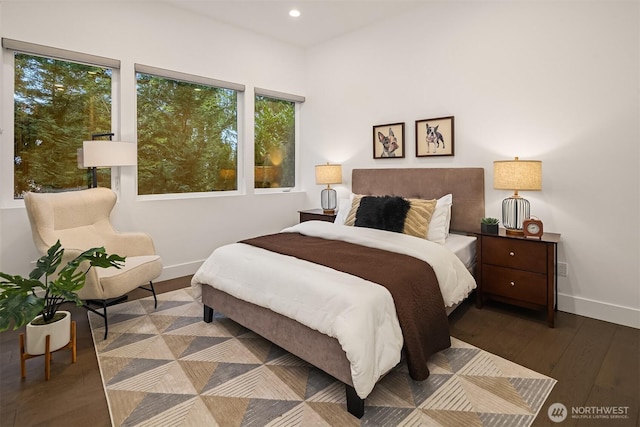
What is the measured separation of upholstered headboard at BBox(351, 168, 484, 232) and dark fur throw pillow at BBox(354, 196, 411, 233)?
25.4 inches

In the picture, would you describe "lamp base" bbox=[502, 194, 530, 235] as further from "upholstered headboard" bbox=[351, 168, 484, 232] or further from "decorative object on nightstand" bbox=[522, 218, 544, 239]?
"upholstered headboard" bbox=[351, 168, 484, 232]

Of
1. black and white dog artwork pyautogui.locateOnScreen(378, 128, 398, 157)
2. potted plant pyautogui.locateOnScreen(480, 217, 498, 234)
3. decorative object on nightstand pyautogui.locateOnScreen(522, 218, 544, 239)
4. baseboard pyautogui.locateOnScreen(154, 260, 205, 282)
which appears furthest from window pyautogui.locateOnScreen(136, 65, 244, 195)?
decorative object on nightstand pyautogui.locateOnScreen(522, 218, 544, 239)

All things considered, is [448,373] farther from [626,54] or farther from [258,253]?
[626,54]

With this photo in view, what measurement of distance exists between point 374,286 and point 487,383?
2.82 ft

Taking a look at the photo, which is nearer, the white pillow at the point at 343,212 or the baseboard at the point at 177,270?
the white pillow at the point at 343,212

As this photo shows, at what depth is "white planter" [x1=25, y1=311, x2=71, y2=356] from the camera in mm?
2049

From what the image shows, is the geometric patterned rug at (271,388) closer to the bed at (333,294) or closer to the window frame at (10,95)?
the bed at (333,294)

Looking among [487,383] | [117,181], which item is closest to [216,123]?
[117,181]

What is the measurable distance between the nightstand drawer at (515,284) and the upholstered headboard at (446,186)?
547mm

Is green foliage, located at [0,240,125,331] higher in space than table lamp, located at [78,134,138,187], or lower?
lower

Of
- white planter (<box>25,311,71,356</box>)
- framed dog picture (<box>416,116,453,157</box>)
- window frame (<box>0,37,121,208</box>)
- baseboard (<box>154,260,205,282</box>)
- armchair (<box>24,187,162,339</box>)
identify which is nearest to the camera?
white planter (<box>25,311,71,356</box>)

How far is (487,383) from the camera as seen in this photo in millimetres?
1979

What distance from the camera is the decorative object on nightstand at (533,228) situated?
2.78 m

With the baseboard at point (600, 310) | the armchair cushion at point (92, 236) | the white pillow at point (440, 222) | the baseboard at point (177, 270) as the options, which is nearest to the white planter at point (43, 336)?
the armchair cushion at point (92, 236)
